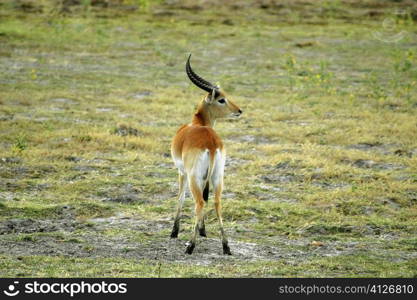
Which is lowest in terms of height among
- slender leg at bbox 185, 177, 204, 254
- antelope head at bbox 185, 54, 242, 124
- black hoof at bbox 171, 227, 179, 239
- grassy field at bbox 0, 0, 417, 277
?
grassy field at bbox 0, 0, 417, 277

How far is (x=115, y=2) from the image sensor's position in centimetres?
3978

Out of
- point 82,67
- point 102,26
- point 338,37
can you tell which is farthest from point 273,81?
point 102,26

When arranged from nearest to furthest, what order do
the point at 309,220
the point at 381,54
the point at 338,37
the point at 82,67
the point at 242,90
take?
the point at 309,220 < the point at 242,90 < the point at 82,67 < the point at 381,54 < the point at 338,37

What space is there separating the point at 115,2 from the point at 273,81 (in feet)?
61.9

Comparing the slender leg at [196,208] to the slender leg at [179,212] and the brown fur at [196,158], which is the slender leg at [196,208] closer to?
the brown fur at [196,158]

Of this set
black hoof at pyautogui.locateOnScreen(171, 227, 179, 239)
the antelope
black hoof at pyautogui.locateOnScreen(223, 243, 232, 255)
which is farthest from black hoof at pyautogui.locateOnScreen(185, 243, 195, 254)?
black hoof at pyautogui.locateOnScreen(171, 227, 179, 239)

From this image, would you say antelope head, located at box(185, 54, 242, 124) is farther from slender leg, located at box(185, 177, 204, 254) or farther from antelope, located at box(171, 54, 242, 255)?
slender leg, located at box(185, 177, 204, 254)

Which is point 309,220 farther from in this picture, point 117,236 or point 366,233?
point 117,236

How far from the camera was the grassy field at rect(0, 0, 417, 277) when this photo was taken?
9.02 metres

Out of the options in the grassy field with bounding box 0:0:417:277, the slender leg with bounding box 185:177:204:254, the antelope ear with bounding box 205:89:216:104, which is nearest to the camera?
the slender leg with bounding box 185:177:204:254

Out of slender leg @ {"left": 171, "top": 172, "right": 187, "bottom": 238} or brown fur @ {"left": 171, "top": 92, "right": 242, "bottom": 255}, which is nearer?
brown fur @ {"left": 171, "top": 92, "right": 242, "bottom": 255}

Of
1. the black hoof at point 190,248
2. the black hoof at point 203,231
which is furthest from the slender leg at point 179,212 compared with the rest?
the black hoof at point 190,248

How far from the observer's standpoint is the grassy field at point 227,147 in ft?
29.6

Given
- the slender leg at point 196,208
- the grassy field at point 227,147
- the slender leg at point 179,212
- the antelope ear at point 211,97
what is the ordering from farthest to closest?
the antelope ear at point 211,97 → the slender leg at point 179,212 → the grassy field at point 227,147 → the slender leg at point 196,208
